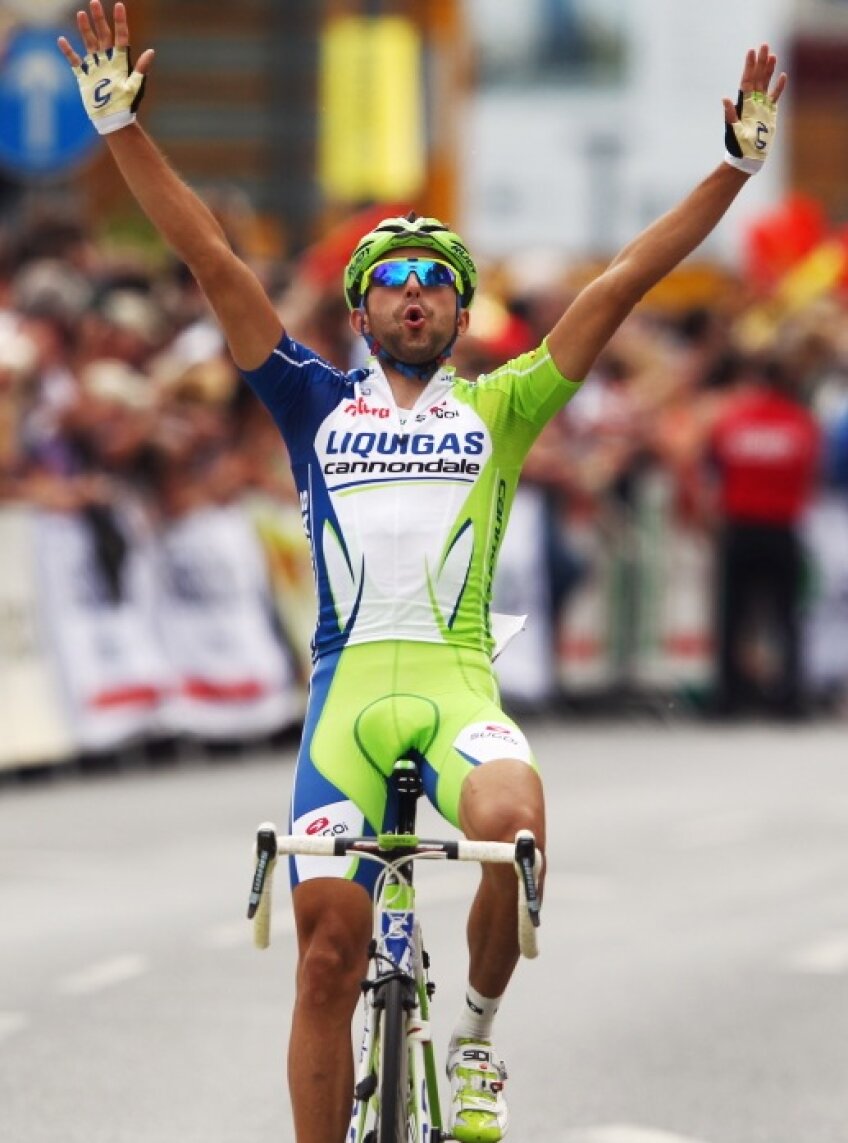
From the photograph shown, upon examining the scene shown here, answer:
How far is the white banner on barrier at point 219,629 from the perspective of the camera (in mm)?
17609

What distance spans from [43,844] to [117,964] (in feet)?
10.0

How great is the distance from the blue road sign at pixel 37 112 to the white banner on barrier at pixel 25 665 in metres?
2.23

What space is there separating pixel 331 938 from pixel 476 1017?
502mm

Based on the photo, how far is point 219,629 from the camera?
1783 centimetres

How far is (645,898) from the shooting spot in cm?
1284

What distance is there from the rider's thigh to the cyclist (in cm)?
9

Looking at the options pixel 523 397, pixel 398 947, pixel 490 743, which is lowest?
pixel 398 947

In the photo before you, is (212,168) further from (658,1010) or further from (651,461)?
(658,1010)

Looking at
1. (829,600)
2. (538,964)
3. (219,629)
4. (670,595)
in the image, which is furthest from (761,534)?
(538,964)

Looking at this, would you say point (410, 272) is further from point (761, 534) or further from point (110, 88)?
point (761, 534)

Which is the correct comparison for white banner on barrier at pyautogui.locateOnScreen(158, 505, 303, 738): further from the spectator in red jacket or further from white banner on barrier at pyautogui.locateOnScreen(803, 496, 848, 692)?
white banner on barrier at pyautogui.locateOnScreen(803, 496, 848, 692)

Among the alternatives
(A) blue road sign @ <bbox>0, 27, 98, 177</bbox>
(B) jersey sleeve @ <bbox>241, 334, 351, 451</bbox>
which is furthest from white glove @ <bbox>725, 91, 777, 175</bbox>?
(A) blue road sign @ <bbox>0, 27, 98, 177</bbox>

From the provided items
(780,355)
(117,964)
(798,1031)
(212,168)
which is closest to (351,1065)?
(798,1031)

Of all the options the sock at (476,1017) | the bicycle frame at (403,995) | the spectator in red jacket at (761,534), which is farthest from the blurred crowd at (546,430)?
the bicycle frame at (403,995)
